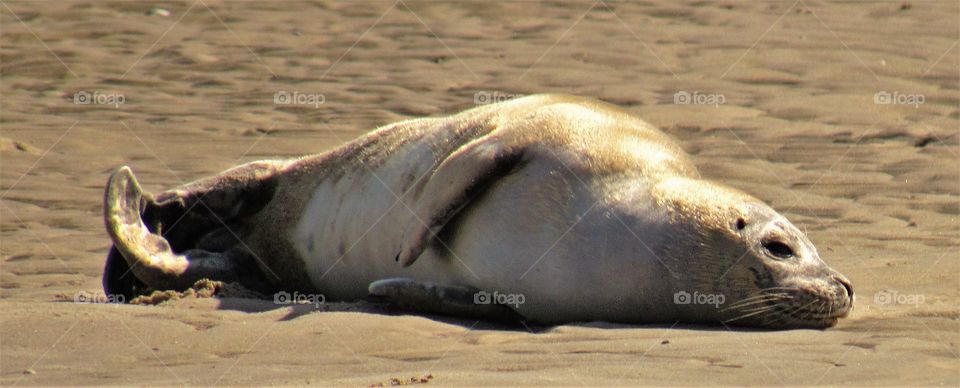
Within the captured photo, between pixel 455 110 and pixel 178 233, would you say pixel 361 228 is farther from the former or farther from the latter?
pixel 455 110

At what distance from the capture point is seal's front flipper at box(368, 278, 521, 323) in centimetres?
524

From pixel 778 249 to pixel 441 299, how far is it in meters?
1.15

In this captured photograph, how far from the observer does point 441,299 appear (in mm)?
5266

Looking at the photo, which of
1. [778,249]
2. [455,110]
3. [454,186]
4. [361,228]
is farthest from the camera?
[455,110]

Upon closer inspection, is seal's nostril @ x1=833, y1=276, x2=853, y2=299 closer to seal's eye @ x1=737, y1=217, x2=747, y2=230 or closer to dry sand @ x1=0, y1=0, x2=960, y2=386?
dry sand @ x1=0, y1=0, x2=960, y2=386

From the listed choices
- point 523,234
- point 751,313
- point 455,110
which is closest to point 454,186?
point 523,234

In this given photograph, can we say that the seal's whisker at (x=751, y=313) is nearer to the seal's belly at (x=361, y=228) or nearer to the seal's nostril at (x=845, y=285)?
the seal's nostril at (x=845, y=285)

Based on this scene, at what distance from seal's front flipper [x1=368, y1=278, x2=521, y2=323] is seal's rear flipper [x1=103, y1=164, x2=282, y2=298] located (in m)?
1.28

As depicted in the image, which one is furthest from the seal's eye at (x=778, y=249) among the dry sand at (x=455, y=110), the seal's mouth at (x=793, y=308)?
the dry sand at (x=455, y=110)

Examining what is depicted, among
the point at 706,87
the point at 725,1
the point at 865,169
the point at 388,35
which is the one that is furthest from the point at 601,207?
the point at 725,1

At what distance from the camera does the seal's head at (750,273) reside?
16.2 feet

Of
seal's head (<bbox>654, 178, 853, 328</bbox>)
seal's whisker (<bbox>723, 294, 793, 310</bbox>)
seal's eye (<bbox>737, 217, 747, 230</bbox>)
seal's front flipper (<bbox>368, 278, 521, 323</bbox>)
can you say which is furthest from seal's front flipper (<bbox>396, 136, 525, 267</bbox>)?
seal's whisker (<bbox>723, 294, 793, 310</bbox>)

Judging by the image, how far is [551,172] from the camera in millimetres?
5438

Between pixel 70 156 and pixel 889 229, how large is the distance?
16.6 feet
